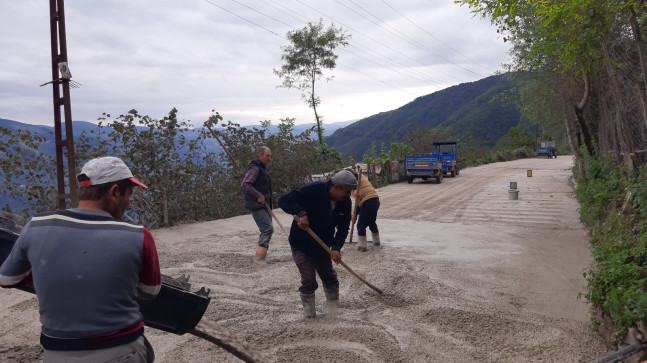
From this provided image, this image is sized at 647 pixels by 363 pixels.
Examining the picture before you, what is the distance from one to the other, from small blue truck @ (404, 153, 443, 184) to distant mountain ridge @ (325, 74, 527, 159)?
57.4 m

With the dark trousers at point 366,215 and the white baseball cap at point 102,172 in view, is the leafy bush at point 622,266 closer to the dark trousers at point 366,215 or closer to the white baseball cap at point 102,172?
the dark trousers at point 366,215

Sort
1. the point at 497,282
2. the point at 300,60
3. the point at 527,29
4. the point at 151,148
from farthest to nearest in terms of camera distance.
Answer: the point at 300,60
the point at 527,29
the point at 151,148
the point at 497,282

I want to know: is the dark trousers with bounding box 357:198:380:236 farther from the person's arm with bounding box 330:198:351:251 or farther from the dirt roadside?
the person's arm with bounding box 330:198:351:251

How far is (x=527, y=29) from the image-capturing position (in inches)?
522

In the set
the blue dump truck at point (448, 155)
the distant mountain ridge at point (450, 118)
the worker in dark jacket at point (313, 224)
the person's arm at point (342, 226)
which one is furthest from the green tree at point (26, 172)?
the distant mountain ridge at point (450, 118)

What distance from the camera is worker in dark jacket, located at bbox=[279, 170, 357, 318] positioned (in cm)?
445

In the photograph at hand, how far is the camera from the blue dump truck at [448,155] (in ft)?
77.4

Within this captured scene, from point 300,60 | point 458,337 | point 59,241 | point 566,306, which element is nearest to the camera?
point 59,241

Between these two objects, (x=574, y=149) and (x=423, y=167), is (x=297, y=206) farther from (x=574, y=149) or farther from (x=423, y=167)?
(x=423, y=167)

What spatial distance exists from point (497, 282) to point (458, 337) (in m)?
1.89

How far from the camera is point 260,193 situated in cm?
657

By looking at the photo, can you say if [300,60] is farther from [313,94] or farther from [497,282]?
[497,282]

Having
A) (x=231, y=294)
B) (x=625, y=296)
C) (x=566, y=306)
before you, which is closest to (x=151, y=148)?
(x=231, y=294)

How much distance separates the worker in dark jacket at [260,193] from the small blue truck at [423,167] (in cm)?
1502
